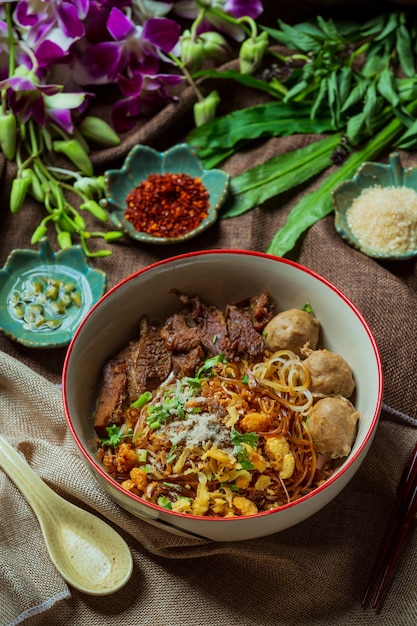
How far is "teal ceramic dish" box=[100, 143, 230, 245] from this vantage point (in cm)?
382

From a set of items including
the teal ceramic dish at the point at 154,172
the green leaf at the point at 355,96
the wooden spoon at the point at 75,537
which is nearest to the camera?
the wooden spoon at the point at 75,537

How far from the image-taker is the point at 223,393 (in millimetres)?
2869

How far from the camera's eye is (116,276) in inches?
150

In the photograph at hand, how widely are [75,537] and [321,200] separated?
2.15m

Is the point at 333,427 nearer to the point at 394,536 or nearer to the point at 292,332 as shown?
the point at 292,332

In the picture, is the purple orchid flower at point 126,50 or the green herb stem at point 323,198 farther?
the purple orchid flower at point 126,50

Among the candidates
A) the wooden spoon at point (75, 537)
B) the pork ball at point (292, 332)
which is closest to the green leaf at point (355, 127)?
the pork ball at point (292, 332)

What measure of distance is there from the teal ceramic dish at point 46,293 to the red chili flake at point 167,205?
39 centimetres

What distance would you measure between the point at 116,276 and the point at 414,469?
5.98 ft

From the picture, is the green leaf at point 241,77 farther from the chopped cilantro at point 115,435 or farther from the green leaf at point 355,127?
the chopped cilantro at point 115,435

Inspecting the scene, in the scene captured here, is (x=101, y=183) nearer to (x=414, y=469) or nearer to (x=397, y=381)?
(x=397, y=381)

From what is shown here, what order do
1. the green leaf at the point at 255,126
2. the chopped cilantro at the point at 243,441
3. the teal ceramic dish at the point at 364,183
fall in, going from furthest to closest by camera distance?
the green leaf at the point at 255,126, the teal ceramic dish at the point at 364,183, the chopped cilantro at the point at 243,441

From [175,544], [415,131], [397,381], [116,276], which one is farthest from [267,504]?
[415,131]

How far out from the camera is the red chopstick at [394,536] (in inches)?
116
